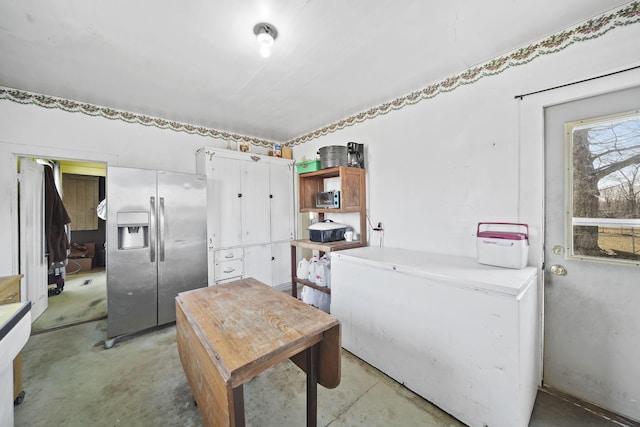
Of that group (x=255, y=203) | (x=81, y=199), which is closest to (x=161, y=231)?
(x=255, y=203)

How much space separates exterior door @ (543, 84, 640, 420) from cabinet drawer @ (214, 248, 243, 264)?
3267mm

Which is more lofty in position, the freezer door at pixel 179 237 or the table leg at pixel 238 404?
the freezer door at pixel 179 237

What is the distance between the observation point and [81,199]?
223 inches

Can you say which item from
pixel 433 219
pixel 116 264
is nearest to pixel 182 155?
pixel 116 264

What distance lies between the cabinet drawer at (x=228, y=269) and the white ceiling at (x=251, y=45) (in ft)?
6.71

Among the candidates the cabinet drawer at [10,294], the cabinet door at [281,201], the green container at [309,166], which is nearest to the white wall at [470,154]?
the green container at [309,166]

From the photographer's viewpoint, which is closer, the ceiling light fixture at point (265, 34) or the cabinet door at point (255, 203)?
the ceiling light fixture at point (265, 34)

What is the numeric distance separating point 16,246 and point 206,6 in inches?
124

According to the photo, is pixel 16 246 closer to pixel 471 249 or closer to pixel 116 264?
pixel 116 264

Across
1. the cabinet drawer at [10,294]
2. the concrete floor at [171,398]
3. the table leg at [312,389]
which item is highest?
the cabinet drawer at [10,294]

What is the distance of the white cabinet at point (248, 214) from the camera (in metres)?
3.23

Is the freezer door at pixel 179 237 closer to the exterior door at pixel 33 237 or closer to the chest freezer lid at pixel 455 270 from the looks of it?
the exterior door at pixel 33 237

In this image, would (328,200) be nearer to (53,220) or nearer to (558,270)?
(558,270)

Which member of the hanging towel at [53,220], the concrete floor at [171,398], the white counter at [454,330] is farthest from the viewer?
the hanging towel at [53,220]
